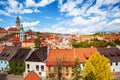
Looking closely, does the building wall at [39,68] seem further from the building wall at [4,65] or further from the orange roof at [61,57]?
the building wall at [4,65]

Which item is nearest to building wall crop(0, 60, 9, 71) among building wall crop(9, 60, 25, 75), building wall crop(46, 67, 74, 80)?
building wall crop(9, 60, 25, 75)

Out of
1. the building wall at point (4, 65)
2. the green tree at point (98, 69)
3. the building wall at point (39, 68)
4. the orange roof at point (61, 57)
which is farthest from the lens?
the building wall at point (4, 65)

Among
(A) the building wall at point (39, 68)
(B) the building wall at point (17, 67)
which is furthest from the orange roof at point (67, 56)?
(B) the building wall at point (17, 67)

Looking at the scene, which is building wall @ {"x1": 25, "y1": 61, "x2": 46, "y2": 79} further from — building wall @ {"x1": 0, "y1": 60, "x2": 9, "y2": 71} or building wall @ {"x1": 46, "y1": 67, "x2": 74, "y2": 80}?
building wall @ {"x1": 0, "y1": 60, "x2": 9, "y2": 71}

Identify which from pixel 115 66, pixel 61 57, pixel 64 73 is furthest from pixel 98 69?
pixel 115 66

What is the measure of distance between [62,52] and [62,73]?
21.5 ft

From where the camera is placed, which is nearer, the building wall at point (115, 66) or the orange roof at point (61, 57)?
the orange roof at point (61, 57)

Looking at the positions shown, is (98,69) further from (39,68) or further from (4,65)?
(4,65)

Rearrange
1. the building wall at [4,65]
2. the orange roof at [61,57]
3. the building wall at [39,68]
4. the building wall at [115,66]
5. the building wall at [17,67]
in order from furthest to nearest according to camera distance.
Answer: the building wall at [4,65]
the building wall at [115,66]
the building wall at [17,67]
the building wall at [39,68]
the orange roof at [61,57]

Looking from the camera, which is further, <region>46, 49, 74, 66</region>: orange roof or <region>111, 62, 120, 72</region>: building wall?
<region>111, 62, 120, 72</region>: building wall

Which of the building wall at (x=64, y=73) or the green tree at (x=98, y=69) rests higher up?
the green tree at (x=98, y=69)

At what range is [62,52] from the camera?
2410 inches

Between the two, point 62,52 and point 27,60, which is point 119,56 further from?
point 27,60

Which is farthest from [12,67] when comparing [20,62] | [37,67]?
[37,67]
